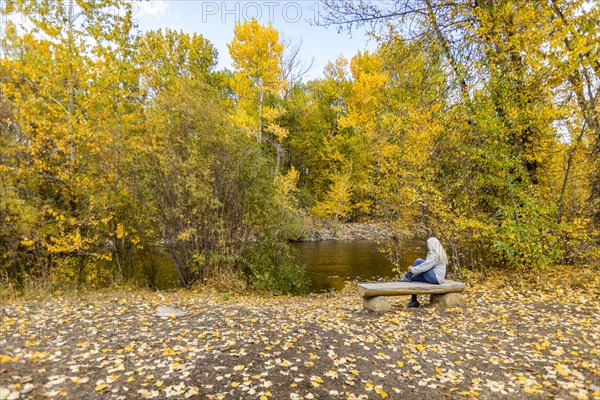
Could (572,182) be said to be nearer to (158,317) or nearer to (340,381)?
(340,381)

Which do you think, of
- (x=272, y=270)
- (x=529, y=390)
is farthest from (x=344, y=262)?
(x=529, y=390)

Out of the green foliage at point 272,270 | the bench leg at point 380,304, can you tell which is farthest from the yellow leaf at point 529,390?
the green foliage at point 272,270

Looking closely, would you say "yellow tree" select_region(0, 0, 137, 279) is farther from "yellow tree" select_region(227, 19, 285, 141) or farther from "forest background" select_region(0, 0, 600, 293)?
"yellow tree" select_region(227, 19, 285, 141)

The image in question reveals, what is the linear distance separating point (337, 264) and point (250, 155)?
6571 millimetres

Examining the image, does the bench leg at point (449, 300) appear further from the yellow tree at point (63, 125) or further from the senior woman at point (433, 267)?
the yellow tree at point (63, 125)

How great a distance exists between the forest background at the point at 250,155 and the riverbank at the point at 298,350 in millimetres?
1622

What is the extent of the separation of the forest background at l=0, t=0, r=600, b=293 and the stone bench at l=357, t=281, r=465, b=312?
181 centimetres

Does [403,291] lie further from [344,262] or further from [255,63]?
[255,63]

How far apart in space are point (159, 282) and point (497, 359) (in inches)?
314

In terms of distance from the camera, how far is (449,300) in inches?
232

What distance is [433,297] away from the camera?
6094 mm

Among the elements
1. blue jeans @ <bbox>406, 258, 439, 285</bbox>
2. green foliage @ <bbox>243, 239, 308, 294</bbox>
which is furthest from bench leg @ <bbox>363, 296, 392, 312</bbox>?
green foliage @ <bbox>243, 239, 308, 294</bbox>

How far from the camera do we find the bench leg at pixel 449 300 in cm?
589

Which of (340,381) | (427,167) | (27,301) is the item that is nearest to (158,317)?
(27,301)
